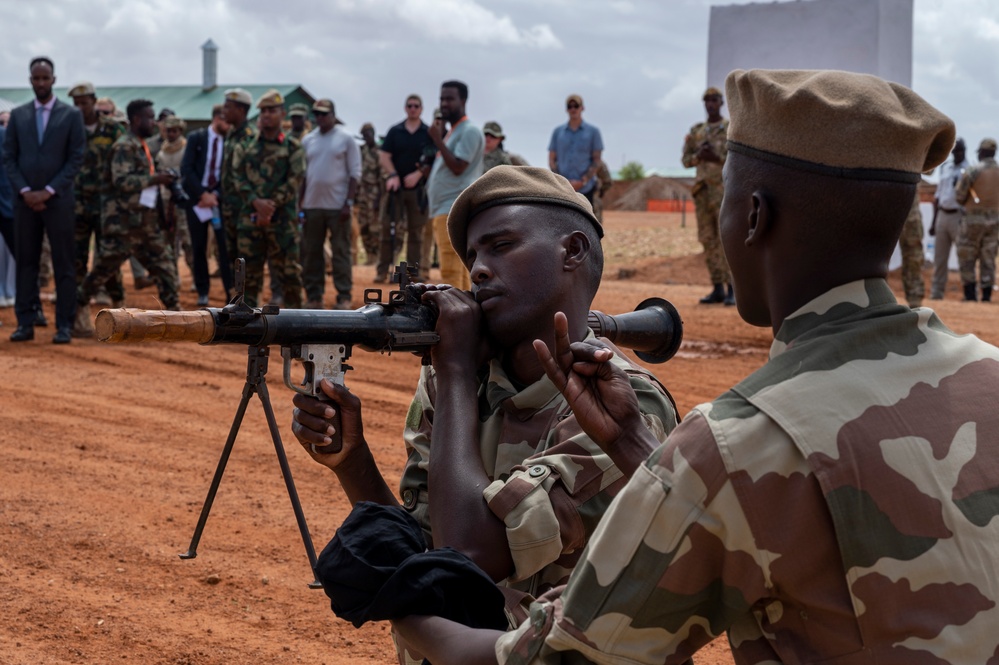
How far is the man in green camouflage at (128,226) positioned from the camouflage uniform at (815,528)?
1052cm

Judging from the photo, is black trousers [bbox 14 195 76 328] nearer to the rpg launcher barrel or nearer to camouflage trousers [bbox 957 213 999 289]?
the rpg launcher barrel

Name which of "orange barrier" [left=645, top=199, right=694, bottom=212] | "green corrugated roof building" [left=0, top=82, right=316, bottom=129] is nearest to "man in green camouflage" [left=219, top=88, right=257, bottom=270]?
"green corrugated roof building" [left=0, top=82, right=316, bottom=129]

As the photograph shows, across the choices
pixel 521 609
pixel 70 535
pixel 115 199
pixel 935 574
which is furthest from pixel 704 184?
pixel 935 574

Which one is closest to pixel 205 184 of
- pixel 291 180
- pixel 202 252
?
pixel 202 252

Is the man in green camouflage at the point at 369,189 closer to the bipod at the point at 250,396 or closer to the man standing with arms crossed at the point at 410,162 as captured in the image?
the man standing with arms crossed at the point at 410,162

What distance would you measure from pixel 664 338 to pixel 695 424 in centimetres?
181

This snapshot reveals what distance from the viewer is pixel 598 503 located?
2.58 metres

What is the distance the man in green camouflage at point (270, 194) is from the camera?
38.9ft

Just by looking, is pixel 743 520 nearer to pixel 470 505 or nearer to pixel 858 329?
pixel 858 329

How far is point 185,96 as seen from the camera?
48.4m

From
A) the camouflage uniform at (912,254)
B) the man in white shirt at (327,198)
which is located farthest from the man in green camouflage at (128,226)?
the camouflage uniform at (912,254)

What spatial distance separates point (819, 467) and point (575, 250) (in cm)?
148

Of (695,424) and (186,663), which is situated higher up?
(695,424)

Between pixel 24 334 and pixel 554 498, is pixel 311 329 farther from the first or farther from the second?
pixel 24 334
